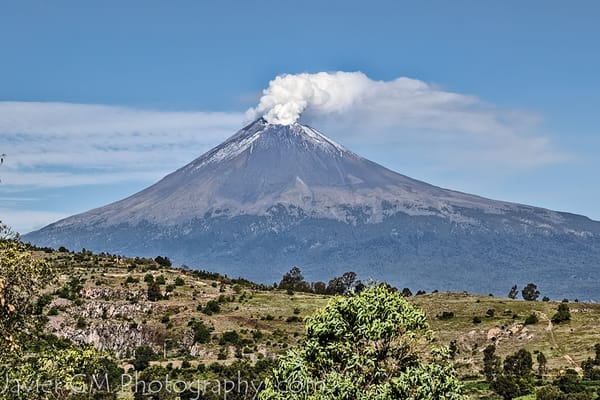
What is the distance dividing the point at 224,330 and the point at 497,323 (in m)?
31.8

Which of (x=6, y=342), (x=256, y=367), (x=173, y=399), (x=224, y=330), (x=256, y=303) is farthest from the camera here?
(x=256, y=303)

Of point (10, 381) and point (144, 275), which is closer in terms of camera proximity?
point (10, 381)

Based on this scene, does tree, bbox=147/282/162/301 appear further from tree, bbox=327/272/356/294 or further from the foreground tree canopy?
the foreground tree canopy

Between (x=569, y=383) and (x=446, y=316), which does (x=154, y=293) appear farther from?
(x=569, y=383)

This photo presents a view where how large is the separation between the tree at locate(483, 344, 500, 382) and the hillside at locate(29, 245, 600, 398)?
4.75 ft

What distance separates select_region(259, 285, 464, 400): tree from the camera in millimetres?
31266

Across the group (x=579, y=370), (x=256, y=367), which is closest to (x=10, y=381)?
(x=256, y=367)

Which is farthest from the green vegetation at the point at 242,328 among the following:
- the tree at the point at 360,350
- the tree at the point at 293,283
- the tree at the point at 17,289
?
the tree at the point at 17,289

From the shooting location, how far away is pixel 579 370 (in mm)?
79625

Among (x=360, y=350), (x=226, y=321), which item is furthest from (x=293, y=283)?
(x=360, y=350)

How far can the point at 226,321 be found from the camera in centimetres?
10012

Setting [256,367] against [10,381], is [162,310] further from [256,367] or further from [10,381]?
[10,381]

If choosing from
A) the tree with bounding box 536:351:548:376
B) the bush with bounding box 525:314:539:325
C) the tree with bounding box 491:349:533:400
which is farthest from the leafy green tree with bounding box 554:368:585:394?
the bush with bounding box 525:314:539:325

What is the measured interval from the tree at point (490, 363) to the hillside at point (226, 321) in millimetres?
1449
